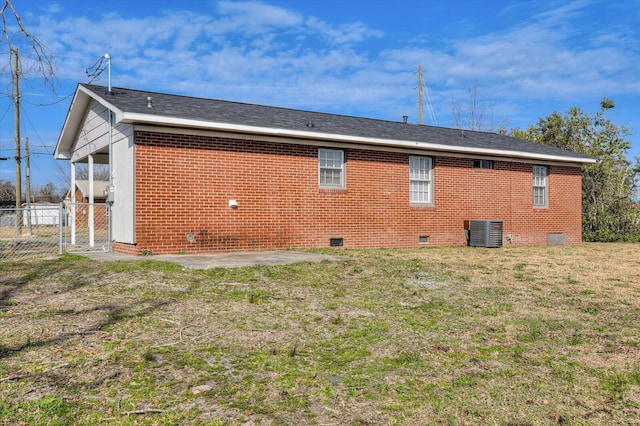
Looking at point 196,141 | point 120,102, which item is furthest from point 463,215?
point 120,102

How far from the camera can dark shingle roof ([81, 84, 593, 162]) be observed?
456 inches

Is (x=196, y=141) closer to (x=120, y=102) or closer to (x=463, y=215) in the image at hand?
(x=120, y=102)

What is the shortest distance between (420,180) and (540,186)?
5736 mm

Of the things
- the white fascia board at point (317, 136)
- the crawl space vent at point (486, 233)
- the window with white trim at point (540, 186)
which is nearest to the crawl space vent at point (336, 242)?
the white fascia board at point (317, 136)

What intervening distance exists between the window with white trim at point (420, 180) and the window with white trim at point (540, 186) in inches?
198

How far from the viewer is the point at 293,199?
1297cm

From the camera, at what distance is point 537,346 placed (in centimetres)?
452

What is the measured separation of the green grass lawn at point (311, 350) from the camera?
10.3ft

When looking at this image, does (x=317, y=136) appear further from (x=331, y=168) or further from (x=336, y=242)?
(x=336, y=242)

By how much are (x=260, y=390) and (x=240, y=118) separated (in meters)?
9.74

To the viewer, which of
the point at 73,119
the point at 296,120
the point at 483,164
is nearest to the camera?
the point at 296,120

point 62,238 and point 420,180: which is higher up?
point 420,180

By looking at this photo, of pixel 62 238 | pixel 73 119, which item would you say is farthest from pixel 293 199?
pixel 73 119

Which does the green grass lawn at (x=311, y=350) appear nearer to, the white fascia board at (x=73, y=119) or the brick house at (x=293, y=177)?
the brick house at (x=293, y=177)
